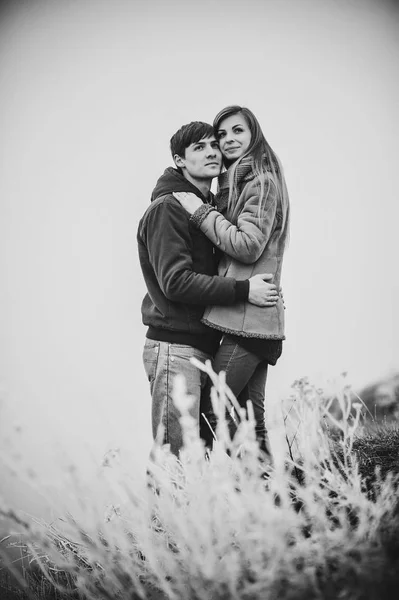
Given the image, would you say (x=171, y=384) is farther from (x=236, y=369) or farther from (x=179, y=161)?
(x=179, y=161)

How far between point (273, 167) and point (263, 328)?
0.85 metres

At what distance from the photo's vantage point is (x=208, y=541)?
1.33 meters

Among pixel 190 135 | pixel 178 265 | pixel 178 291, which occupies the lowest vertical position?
pixel 178 291

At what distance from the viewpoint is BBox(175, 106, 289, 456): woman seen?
2.53 meters

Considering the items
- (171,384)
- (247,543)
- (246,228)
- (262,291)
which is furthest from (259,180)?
(247,543)

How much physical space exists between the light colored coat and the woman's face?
0.22 m

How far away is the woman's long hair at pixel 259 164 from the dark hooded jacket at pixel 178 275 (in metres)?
0.21

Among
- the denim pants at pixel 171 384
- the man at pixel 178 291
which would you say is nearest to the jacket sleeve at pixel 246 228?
the man at pixel 178 291

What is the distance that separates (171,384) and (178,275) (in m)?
0.51

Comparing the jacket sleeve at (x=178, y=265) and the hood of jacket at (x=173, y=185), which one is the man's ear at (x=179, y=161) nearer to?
the hood of jacket at (x=173, y=185)

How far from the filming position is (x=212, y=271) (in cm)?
274

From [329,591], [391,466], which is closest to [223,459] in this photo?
[329,591]

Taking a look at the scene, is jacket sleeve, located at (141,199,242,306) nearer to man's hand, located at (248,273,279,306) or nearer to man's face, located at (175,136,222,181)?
man's hand, located at (248,273,279,306)

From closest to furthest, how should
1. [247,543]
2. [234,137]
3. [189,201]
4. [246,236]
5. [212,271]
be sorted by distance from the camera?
[247,543] → [246,236] → [189,201] → [212,271] → [234,137]
